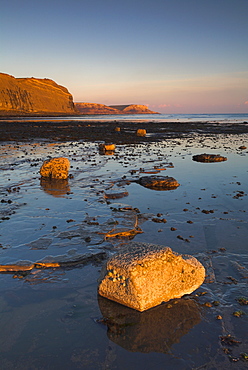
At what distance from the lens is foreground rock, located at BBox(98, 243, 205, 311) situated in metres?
5.25

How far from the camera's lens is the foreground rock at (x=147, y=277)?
525cm

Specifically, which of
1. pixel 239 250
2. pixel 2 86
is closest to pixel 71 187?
pixel 239 250

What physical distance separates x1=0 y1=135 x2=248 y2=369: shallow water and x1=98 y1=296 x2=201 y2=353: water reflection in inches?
0.7

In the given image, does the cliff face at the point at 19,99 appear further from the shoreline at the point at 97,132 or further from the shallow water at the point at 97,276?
the shallow water at the point at 97,276

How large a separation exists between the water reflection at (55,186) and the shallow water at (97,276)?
0.05 m

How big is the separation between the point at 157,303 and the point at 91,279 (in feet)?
5.22

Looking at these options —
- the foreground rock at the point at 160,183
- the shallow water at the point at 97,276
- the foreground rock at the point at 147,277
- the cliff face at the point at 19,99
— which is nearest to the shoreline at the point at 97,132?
the foreground rock at the point at 160,183

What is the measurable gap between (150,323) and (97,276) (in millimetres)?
1817

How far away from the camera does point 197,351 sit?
14.5 ft

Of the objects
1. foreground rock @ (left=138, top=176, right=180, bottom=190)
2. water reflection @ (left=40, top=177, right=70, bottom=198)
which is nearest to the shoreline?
water reflection @ (left=40, top=177, right=70, bottom=198)

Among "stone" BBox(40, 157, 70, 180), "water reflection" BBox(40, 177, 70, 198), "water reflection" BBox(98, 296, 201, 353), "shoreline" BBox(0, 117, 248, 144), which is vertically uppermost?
"water reflection" BBox(98, 296, 201, 353)

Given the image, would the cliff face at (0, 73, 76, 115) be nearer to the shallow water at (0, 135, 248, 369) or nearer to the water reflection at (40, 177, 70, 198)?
the water reflection at (40, 177, 70, 198)

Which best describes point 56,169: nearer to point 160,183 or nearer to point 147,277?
point 160,183

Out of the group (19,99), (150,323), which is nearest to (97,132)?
(150,323)
